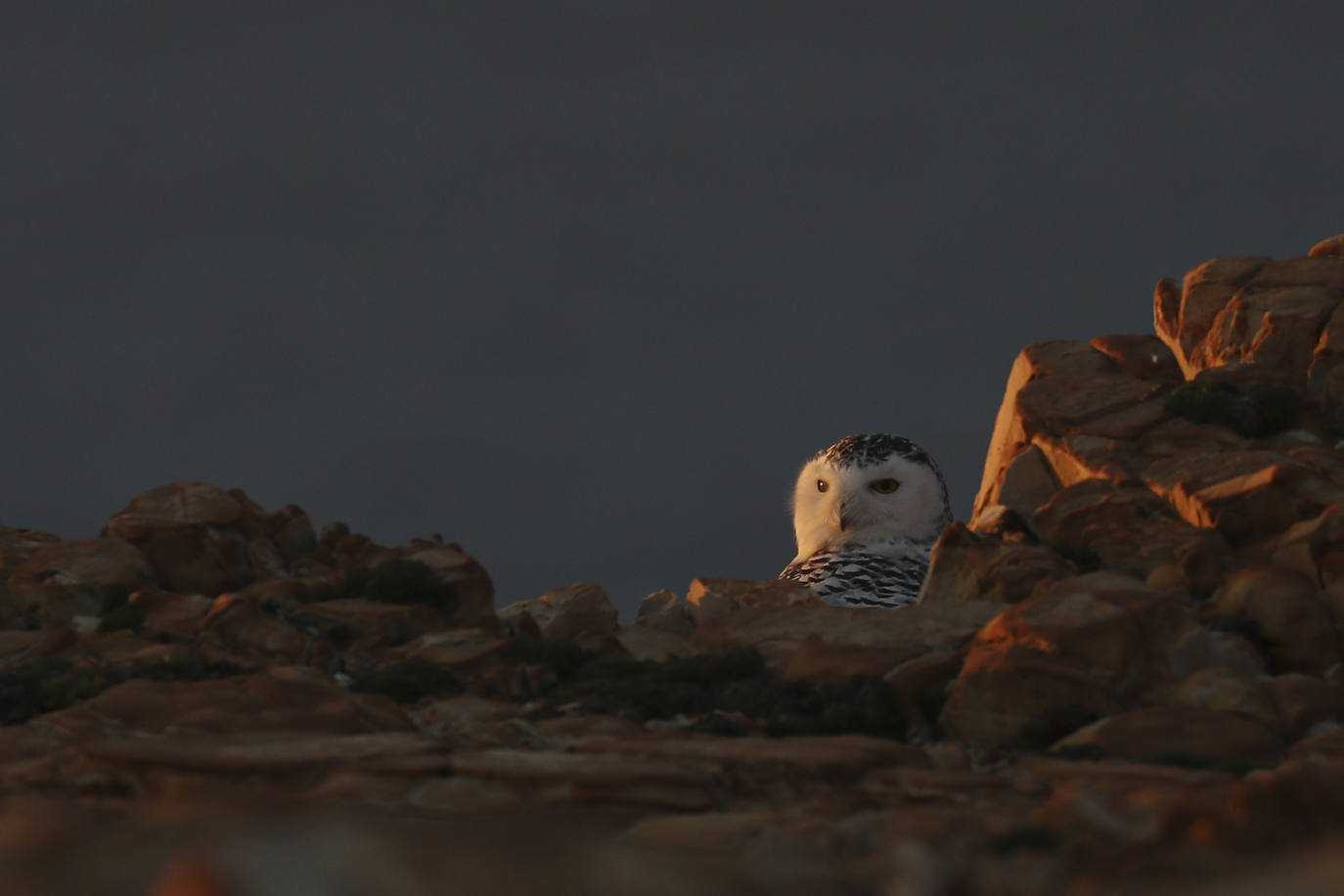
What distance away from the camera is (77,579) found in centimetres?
1820

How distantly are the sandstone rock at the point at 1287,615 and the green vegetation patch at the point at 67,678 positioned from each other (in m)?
11.6

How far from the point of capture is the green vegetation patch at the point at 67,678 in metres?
13.8

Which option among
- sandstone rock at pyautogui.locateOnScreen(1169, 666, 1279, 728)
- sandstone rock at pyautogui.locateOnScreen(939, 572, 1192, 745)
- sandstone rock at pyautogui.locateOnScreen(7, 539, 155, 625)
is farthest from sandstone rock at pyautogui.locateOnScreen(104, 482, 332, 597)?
sandstone rock at pyautogui.locateOnScreen(1169, 666, 1279, 728)

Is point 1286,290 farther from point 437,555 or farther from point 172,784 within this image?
point 172,784

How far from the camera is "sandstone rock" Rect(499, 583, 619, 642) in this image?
61.1 feet

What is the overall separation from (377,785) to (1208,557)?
1135 centimetres

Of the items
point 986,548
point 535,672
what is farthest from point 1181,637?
point 535,672

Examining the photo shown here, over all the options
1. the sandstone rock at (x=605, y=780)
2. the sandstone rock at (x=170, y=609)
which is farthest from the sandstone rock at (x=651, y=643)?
the sandstone rock at (x=605, y=780)

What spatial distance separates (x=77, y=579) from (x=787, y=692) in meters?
10.3

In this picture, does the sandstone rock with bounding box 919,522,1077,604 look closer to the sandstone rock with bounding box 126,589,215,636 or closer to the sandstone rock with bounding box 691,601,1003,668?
the sandstone rock with bounding box 691,601,1003,668

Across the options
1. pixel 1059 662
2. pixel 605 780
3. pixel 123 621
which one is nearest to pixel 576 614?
pixel 123 621

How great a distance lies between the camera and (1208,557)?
16625mm

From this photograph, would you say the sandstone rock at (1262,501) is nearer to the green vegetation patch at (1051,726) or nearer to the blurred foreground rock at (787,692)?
the blurred foreground rock at (787,692)

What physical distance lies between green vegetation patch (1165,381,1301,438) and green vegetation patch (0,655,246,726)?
1482 centimetres
